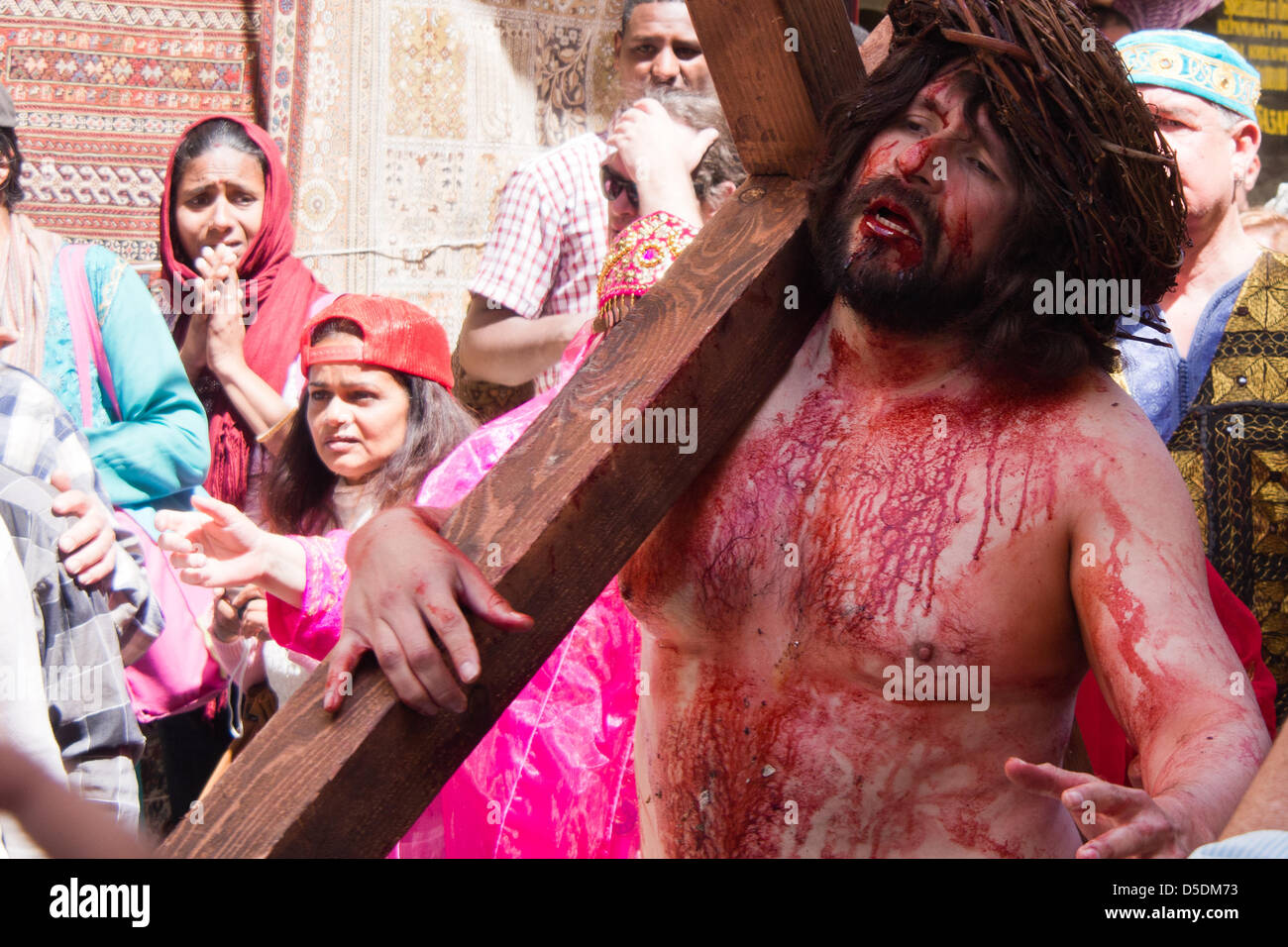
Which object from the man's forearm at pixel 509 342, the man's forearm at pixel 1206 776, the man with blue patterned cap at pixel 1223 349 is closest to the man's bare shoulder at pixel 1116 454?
the man's forearm at pixel 1206 776

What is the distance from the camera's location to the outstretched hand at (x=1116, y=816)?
1.23 meters

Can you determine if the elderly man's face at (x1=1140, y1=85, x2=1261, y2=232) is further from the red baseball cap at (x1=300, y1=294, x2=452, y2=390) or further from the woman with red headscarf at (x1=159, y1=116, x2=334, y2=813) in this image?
the woman with red headscarf at (x1=159, y1=116, x2=334, y2=813)

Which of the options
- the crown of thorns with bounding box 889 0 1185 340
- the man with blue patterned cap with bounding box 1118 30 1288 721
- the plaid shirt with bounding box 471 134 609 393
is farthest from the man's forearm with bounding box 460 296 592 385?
the crown of thorns with bounding box 889 0 1185 340

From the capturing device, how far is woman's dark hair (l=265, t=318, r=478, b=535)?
3.65m

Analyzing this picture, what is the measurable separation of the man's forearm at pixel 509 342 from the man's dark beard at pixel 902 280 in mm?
1980

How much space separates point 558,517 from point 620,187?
6.83 feet

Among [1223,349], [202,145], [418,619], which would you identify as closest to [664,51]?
[202,145]

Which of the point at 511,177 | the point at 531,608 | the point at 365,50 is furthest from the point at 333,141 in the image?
the point at 531,608

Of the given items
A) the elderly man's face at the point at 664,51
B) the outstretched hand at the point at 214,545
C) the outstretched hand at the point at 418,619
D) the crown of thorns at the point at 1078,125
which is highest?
the elderly man's face at the point at 664,51

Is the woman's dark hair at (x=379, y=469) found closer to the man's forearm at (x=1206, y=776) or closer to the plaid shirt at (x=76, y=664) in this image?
the plaid shirt at (x=76, y=664)

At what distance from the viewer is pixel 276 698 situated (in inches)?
145

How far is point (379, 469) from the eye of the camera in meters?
3.67

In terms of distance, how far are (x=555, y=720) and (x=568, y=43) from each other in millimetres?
2752

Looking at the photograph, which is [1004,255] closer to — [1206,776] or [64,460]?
[1206,776]
